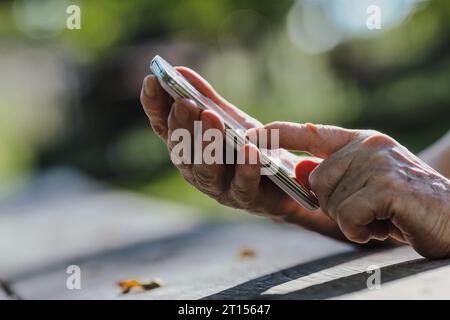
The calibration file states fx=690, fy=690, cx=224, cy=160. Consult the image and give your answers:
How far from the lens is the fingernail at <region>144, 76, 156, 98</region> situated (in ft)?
6.18

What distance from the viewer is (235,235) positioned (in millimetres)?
3492

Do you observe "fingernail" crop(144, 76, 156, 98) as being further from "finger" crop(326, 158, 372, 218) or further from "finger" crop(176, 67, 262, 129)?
"finger" crop(326, 158, 372, 218)

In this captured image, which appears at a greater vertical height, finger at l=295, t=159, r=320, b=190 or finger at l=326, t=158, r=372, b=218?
finger at l=295, t=159, r=320, b=190

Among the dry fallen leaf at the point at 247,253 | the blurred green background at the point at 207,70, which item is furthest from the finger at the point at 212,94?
the blurred green background at the point at 207,70

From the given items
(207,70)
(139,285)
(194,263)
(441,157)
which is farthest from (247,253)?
(207,70)

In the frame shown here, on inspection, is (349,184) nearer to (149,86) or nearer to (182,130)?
(182,130)

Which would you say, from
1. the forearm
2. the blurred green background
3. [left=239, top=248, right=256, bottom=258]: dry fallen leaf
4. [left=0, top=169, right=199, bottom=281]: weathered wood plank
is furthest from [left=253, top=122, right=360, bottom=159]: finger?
the blurred green background

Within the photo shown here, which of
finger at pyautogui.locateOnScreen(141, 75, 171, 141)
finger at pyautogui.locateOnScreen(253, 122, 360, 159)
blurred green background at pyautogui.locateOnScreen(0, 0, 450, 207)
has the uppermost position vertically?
blurred green background at pyautogui.locateOnScreen(0, 0, 450, 207)

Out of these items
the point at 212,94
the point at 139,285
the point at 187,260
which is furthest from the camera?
the point at 187,260

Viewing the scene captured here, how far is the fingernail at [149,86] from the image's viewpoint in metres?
1.88

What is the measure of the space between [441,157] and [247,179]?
0.87 metres

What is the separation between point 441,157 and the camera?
2.37m

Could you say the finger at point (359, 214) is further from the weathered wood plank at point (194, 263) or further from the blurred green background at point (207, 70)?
the blurred green background at point (207, 70)
